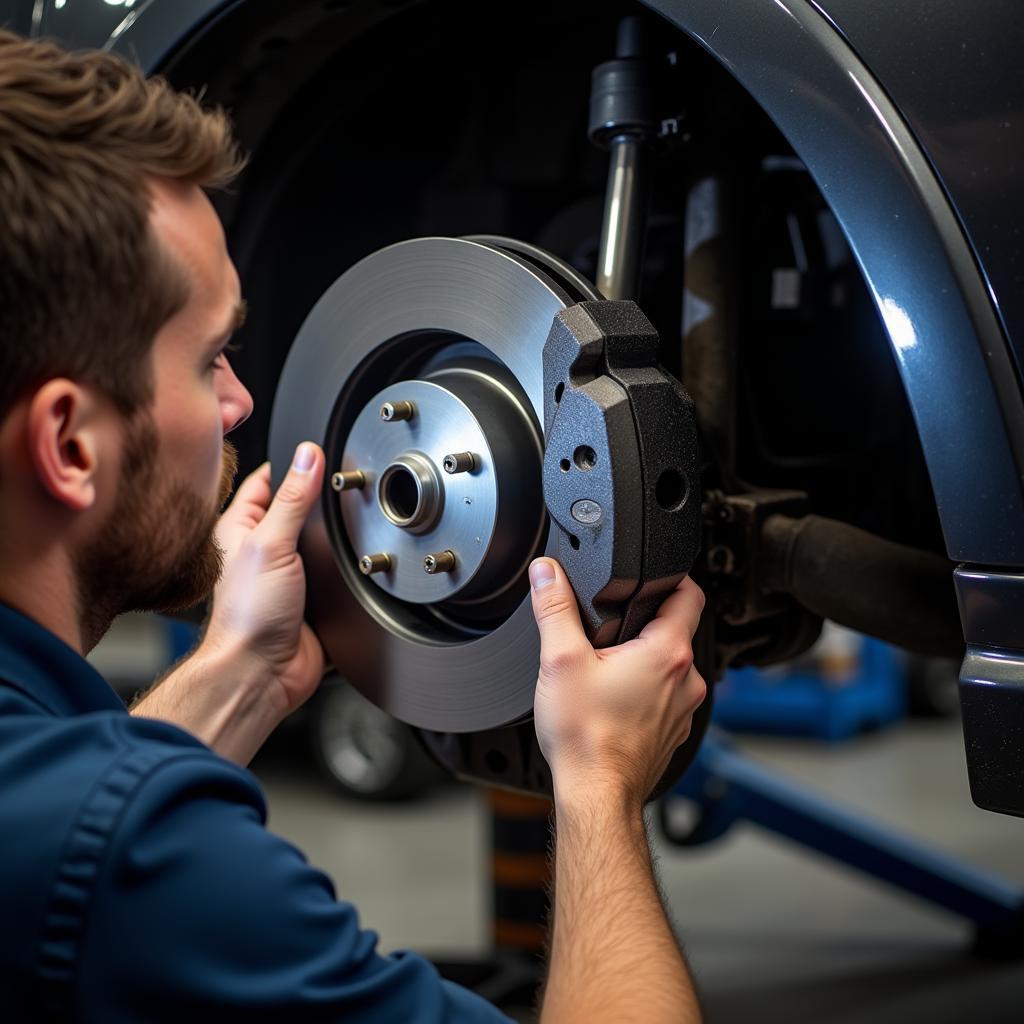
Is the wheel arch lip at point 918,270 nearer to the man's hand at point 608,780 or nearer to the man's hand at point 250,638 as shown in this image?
the man's hand at point 608,780

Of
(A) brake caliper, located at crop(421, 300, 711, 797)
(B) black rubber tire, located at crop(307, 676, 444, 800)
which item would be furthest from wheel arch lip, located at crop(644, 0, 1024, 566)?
(B) black rubber tire, located at crop(307, 676, 444, 800)

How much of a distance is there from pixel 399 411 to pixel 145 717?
0.98ft

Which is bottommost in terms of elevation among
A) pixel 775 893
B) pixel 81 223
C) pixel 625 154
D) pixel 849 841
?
pixel 775 893

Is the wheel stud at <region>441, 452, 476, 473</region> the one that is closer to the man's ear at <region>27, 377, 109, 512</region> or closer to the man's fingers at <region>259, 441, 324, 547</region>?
the man's fingers at <region>259, 441, 324, 547</region>

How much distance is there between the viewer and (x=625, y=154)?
890 mm

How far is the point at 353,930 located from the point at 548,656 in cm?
22

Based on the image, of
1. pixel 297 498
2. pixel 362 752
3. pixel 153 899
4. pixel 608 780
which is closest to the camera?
pixel 153 899

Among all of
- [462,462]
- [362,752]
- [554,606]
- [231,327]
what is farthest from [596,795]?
[362,752]

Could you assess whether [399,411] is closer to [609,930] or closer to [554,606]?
[554,606]

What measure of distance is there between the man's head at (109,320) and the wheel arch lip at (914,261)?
33 centimetres

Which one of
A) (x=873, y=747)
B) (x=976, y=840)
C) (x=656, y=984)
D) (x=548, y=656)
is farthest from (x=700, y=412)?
(x=873, y=747)

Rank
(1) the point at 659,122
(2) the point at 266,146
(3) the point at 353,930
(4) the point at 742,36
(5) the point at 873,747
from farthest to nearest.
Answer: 1. (5) the point at 873,747
2. (2) the point at 266,146
3. (1) the point at 659,122
4. (4) the point at 742,36
5. (3) the point at 353,930

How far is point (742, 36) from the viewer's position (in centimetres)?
75

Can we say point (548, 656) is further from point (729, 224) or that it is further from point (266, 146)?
point (266, 146)
